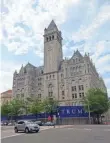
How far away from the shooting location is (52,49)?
104m

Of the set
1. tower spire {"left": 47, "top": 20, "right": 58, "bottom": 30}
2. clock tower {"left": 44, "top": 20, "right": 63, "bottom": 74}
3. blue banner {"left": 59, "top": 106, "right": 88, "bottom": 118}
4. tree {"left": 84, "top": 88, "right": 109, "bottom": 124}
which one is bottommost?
blue banner {"left": 59, "top": 106, "right": 88, "bottom": 118}

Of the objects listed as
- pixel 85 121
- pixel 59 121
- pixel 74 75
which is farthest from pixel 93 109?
pixel 74 75

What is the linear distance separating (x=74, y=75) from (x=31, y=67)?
3219cm

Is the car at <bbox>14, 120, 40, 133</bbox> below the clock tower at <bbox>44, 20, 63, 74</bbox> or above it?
below

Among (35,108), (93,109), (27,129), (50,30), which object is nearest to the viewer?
(27,129)

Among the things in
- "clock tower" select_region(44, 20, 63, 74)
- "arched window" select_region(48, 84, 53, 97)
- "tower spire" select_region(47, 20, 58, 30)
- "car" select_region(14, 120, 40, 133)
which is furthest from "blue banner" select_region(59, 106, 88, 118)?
"tower spire" select_region(47, 20, 58, 30)

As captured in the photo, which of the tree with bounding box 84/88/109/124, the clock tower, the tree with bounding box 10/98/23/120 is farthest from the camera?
the clock tower

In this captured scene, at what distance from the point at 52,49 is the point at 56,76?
49.4ft

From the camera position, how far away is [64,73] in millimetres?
95312

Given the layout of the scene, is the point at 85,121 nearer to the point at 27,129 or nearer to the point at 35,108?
the point at 35,108

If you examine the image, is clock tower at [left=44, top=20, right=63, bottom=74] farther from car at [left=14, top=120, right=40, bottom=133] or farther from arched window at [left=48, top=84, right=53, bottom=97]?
car at [left=14, top=120, right=40, bottom=133]

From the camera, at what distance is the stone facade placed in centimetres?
9007

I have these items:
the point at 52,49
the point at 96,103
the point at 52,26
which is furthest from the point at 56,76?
the point at 96,103

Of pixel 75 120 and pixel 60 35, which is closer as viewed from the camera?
pixel 75 120
